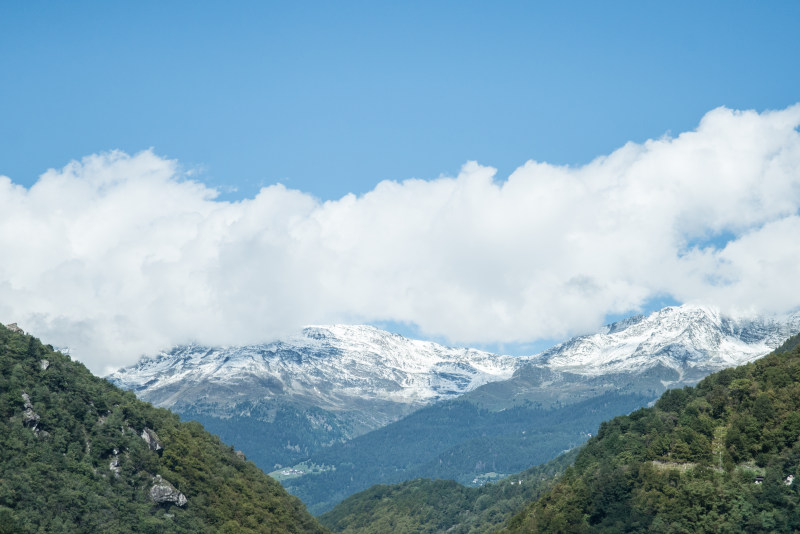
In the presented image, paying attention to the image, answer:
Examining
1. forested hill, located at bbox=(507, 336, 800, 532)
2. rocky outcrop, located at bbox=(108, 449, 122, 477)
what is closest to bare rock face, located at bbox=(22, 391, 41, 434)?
rocky outcrop, located at bbox=(108, 449, 122, 477)

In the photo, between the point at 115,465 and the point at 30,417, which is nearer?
the point at 30,417

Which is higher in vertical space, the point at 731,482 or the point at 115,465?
the point at 115,465

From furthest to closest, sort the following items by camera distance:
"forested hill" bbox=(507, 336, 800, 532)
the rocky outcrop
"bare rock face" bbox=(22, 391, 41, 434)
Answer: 1. the rocky outcrop
2. "bare rock face" bbox=(22, 391, 41, 434)
3. "forested hill" bbox=(507, 336, 800, 532)

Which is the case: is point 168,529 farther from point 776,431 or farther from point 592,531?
point 776,431

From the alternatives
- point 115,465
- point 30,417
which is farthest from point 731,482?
point 30,417

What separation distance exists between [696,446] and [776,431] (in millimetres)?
17008

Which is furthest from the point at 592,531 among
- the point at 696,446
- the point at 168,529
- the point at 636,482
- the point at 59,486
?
the point at 59,486

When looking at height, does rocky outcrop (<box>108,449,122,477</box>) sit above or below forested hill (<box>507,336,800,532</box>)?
above

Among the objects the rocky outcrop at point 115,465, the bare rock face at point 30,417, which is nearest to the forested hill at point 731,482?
the rocky outcrop at point 115,465

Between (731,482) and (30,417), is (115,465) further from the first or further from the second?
(731,482)

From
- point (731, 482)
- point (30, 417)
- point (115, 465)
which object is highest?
point (30, 417)

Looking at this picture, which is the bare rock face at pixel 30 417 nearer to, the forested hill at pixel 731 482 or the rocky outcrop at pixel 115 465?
the rocky outcrop at pixel 115 465

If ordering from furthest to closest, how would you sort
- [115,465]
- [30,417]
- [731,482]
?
[115,465] < [30,417] < [731,482]

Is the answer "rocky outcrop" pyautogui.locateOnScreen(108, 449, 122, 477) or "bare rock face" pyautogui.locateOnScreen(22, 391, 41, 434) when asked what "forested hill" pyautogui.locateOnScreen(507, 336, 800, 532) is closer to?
"rocky outcrop" pyautogui.locateOnScreen(108, 449, 122, 477)
